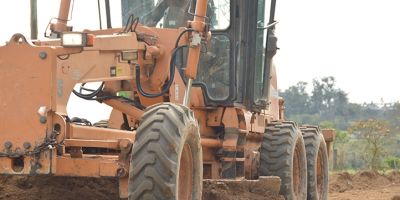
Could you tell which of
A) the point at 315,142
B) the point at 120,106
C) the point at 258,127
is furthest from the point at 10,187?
the point at 315,142

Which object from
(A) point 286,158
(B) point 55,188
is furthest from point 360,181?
(B) point 55,188

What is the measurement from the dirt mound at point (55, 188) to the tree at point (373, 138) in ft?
74.1

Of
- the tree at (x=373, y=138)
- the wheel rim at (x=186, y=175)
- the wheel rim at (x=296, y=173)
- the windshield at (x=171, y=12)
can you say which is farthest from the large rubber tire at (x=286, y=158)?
the tree at (x=373, y=138)

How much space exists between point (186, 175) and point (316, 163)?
5.55 m

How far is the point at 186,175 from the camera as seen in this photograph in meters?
8.34

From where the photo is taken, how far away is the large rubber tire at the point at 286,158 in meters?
11.7

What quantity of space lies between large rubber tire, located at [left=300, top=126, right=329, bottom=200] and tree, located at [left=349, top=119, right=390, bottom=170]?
56.5ft

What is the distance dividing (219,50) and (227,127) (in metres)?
1.02

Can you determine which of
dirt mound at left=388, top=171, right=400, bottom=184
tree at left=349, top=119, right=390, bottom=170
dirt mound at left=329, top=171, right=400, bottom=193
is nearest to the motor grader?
dirt mound at left=329, top=171, right=400, bottom=193

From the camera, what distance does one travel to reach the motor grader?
24.7ft

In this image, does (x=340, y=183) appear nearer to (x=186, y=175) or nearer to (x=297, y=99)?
(x=186, y=175)

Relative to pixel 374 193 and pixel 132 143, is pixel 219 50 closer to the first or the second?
pixel 132 143

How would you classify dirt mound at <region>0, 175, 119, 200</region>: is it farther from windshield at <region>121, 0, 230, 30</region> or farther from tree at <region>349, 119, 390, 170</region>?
tree at <region>349, 119, 390, 170</region>

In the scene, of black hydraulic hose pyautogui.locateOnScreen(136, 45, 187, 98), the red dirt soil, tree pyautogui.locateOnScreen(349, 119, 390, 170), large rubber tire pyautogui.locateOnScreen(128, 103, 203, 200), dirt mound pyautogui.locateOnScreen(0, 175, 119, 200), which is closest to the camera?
large rubber tire pyautogui.locateOnScreen(128, 103, 203, 200)
